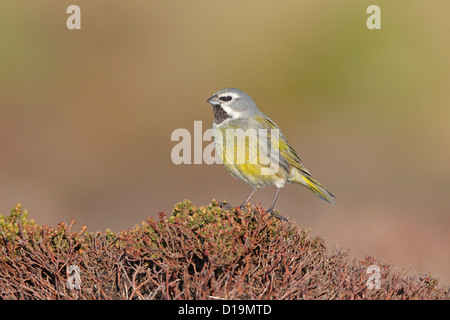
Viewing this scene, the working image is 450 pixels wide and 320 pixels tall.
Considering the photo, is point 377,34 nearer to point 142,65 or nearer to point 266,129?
point 142,65

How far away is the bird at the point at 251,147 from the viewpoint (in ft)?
20.7

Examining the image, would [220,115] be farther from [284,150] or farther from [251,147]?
[284,150]

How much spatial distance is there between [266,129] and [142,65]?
1180cm

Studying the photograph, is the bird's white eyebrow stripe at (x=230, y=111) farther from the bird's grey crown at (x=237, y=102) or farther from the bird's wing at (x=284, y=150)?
the bird's wing at (x=284, y=150)

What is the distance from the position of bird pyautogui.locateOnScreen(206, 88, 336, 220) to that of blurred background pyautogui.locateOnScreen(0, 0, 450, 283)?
21.1 ft

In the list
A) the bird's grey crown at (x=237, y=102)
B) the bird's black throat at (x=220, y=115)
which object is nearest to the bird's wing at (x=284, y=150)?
the bird's grey crown at (x=237, y=102)

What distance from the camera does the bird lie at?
6297 mm

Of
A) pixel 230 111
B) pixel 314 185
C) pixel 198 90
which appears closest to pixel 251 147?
pixel 230 111

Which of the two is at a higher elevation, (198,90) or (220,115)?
(198,90)

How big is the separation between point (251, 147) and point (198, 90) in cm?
1157

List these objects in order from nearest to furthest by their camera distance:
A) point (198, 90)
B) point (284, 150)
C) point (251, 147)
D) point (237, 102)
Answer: point (251, 147) → point (237, 102) → point (284, 150) → point (198, 90)

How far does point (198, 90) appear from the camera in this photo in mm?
17719

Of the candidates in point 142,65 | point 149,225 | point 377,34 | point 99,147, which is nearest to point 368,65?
point 377,34

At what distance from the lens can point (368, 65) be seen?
691 inches
